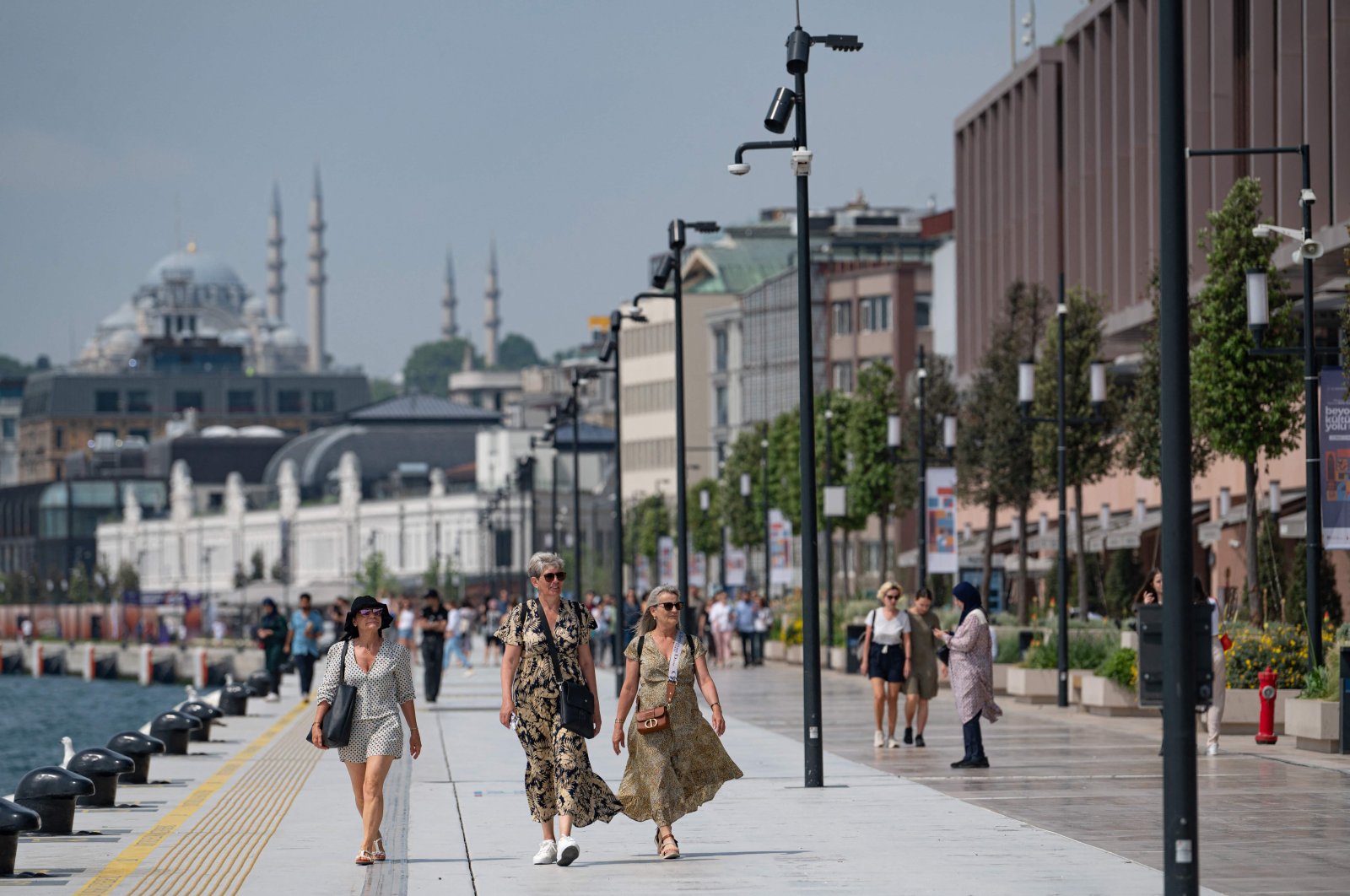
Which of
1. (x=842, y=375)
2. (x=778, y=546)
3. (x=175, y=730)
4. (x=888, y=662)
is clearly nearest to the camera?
(x=888, y=662)

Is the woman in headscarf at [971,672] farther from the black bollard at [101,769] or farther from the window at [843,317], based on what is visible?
the window at [843,317]

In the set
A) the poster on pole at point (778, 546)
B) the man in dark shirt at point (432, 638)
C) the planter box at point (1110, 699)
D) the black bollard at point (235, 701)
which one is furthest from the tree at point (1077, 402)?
the black bollard at point (235, 701)

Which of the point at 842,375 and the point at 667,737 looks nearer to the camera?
the point at 667,737

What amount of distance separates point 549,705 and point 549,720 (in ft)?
0.31

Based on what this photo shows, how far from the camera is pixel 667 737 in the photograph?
51.3 feet

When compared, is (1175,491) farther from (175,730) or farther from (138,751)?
(175,730)

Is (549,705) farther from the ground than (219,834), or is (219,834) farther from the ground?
(549,705)

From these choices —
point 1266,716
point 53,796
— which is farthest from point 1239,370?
point 53,796

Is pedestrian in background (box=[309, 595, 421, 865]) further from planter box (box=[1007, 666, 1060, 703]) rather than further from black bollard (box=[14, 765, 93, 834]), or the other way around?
planter box (box=[1007, 666, 1060, 703])

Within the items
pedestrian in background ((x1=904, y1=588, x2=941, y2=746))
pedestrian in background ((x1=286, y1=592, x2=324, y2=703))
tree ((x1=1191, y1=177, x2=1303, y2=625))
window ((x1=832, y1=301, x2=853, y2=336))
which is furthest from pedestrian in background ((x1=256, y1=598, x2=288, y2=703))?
window ((x1=832, y1=301, x2=853, y2=336))

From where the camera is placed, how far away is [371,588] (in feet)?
459

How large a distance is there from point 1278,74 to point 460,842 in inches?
1416

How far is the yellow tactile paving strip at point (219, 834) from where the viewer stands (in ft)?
48.1

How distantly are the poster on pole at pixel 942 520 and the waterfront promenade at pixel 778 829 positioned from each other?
55.8ft
